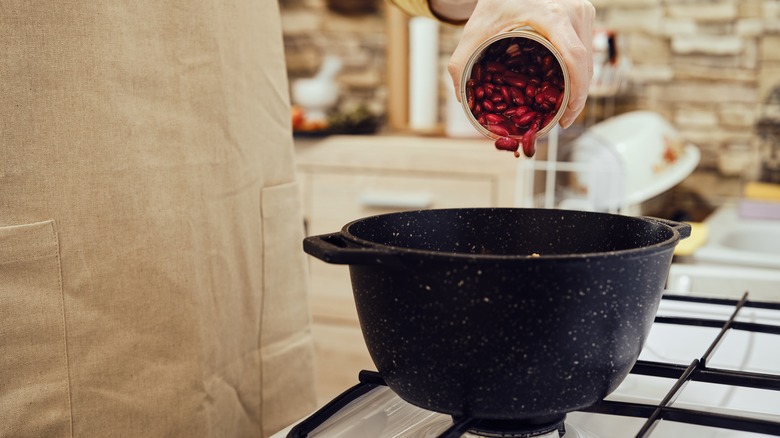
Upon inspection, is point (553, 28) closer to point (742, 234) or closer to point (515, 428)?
point (515, 428)

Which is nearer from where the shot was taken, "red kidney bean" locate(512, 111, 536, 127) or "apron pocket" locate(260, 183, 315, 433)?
"red kidney bean" locate(512, 111, 536, 127)

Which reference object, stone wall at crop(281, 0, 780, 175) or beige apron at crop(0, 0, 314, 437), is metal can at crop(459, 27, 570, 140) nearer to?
beige apron at crop(0, 0, 314, 437)

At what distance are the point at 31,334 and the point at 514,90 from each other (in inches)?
21.1

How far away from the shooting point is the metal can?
78 centimetres

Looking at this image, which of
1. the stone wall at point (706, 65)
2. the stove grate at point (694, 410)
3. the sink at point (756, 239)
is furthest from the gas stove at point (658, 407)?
the stone wall at point (706, 65)

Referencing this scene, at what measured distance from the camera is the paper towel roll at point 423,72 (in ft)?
7.99

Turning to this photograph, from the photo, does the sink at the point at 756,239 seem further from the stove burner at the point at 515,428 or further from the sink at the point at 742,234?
the stove burner at the point at 515,428

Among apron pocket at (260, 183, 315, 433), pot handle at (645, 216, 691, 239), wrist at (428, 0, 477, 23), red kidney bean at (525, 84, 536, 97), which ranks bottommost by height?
apron pocket at (260, 183, 315, 433)

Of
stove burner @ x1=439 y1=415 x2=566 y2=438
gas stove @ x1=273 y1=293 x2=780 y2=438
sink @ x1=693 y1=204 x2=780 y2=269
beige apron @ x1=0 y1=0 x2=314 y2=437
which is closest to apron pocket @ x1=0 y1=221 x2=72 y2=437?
beige apron @ x1=0 y1=0 x2=314 y2=437

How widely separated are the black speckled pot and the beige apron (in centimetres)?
29

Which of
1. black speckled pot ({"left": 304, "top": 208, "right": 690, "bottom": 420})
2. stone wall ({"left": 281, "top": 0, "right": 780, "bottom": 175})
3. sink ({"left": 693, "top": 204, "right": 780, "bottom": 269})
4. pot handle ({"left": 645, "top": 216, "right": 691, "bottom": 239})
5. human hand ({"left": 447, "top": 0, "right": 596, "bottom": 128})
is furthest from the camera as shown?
stone wall ({"left": 281, "top": 0, "right": 780, "bottom": 175})

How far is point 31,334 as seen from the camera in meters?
0.71

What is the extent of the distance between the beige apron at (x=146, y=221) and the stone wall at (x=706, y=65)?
167 cm

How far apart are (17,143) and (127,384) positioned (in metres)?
0.26
